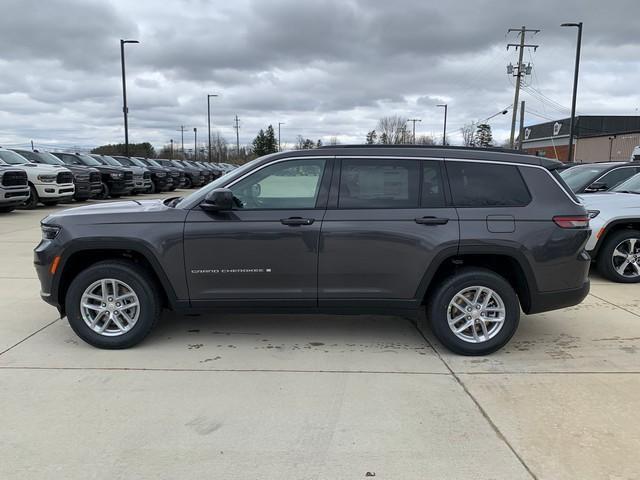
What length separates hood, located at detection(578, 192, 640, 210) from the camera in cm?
715

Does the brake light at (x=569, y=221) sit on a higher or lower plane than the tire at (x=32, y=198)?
higher

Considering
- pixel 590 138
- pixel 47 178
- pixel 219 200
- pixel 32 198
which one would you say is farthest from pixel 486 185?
pixel 590 138

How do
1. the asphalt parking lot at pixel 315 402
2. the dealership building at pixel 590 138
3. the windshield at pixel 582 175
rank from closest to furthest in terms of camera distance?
the asphalt parking lot at pixel 315 402
the windshield at pixel 582 175
the dealership building at pixel 590 138

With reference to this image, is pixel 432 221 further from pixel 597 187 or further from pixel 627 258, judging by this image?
pixel 597 187

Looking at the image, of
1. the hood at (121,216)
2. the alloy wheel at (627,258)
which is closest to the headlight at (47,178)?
the hood at (121,216)

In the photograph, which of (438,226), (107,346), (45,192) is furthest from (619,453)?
(45,192)

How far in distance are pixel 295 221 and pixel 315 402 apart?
1460mm

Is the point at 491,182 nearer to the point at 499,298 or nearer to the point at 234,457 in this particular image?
the point at 499,298

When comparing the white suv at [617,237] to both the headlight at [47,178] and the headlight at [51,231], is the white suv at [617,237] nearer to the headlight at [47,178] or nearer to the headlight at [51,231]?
the headlight at [51,231]

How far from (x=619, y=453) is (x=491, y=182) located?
88.5 inches

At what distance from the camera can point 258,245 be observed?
4.32 meters

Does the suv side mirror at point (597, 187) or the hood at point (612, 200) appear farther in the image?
the suv side mirror at point (597, 187)

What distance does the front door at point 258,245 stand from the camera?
4316 millimetres

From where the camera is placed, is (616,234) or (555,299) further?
(616,234)
